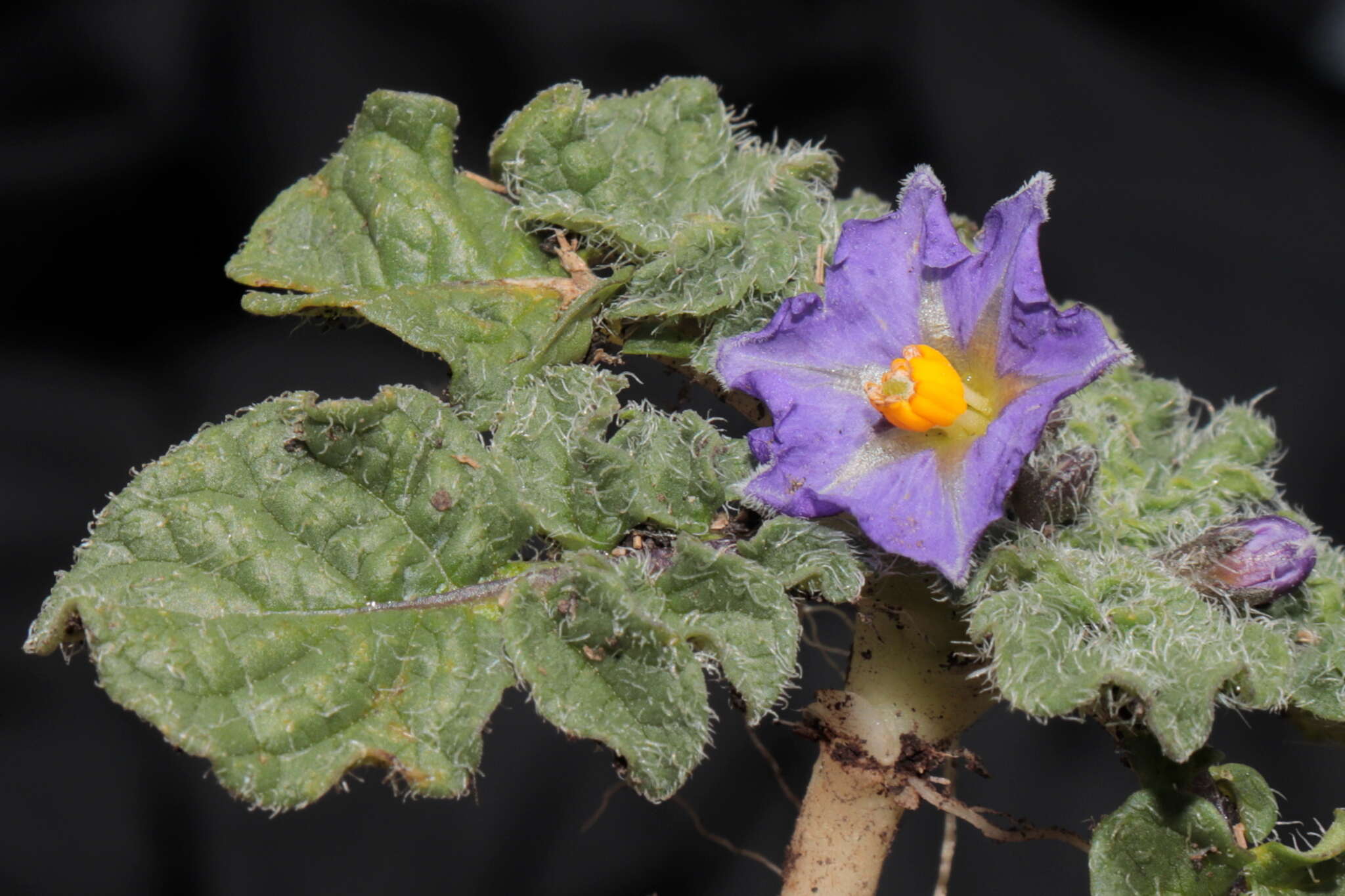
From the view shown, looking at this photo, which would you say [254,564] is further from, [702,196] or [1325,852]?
[1325,852]

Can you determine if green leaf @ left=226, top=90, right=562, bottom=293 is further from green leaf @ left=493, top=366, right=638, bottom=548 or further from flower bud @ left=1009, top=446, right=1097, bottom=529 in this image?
flower bud @ left=1009, top=446, right=1097, bottom=529

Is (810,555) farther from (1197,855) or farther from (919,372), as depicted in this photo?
(1197,855)

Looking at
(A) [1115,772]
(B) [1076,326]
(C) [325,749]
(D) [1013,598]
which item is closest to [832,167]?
(B) [1076,326]

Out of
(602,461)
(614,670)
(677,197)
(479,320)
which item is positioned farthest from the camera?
(677,197)

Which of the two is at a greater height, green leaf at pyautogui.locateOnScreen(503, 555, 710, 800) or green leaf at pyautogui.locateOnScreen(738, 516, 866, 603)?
green leaf at pyautogui.locateOnScreen(738, 516, 866, 603)

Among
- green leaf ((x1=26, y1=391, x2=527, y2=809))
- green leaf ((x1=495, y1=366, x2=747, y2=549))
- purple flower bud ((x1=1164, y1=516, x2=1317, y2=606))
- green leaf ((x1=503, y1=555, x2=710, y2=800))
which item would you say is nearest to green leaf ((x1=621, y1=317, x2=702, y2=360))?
green leaf ((x1=495, y1=366, x2=747, y2=549))

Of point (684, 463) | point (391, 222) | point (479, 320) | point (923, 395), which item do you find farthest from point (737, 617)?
Answer: point (391, 222)

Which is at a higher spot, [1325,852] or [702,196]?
[702,196]
